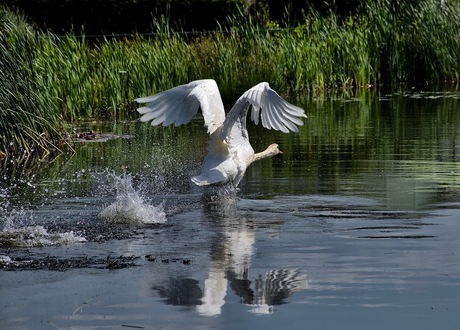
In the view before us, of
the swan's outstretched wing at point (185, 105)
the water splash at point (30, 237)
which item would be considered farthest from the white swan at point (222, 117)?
the water splash at point (30, 237)

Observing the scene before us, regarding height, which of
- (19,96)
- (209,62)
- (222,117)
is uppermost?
(209,62)

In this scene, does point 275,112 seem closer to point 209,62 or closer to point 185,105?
point 185,105

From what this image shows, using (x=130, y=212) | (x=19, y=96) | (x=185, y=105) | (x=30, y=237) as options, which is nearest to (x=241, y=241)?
(x=130, y=212)

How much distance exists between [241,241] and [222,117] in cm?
305

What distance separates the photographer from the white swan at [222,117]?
11398 millimetres

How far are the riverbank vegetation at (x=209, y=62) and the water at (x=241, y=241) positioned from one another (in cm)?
93

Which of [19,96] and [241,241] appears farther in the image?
[19,96]

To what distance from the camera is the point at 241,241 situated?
9102 millimetres

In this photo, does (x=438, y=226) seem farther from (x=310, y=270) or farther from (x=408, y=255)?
(x=310, y=270)

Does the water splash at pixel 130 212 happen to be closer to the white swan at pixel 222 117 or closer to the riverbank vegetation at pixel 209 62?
the white swan at pixel 222 117

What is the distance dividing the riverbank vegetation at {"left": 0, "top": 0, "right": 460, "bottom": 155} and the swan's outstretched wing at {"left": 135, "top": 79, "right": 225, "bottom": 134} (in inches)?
116

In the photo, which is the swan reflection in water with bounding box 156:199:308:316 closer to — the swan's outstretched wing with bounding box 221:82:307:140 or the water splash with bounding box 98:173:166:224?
the water splash with bounding box 98:173:166:224

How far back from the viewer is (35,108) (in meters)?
15.1

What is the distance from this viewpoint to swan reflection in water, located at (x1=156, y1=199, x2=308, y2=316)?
7004 mm
